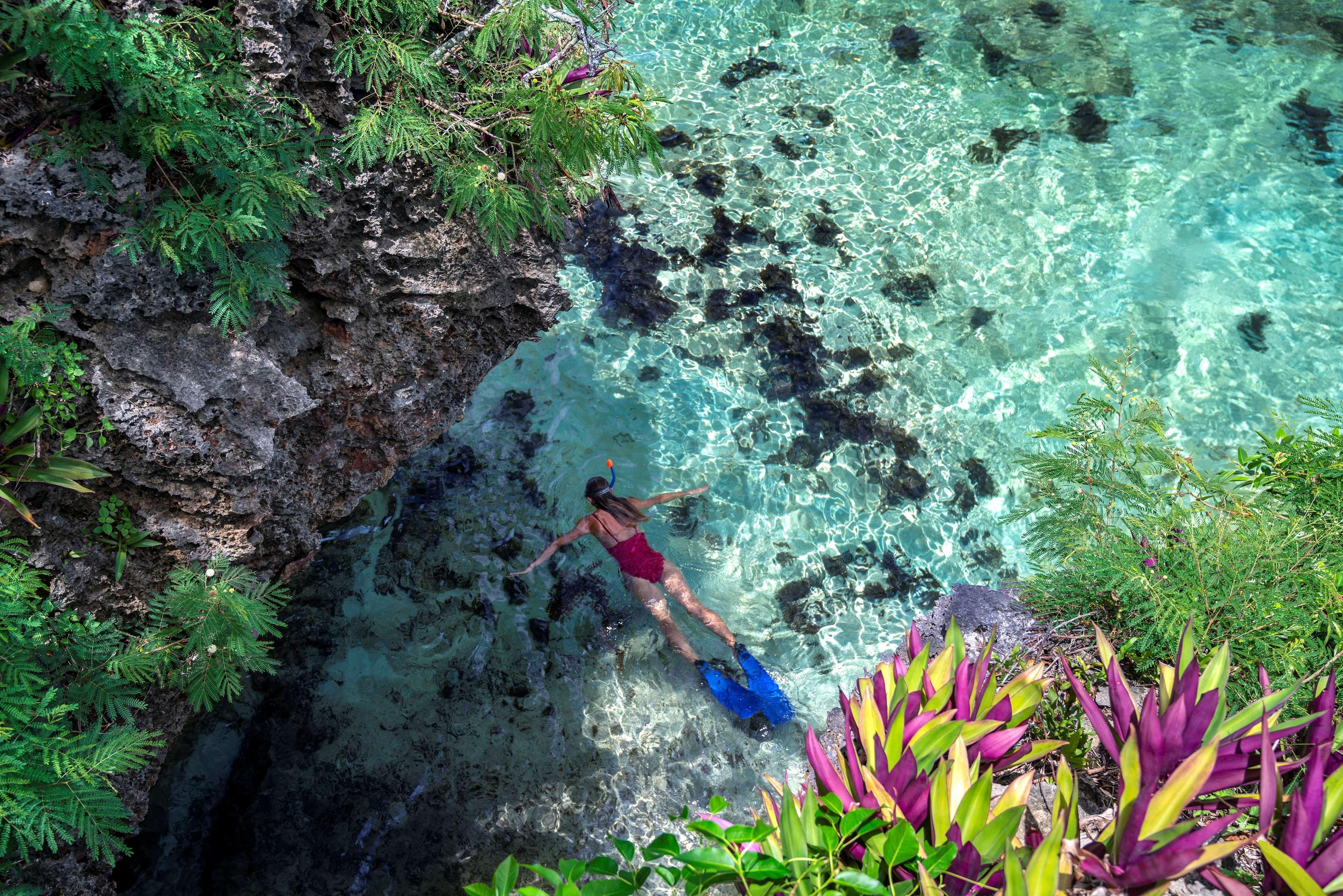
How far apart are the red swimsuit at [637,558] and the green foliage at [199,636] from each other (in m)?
3.34

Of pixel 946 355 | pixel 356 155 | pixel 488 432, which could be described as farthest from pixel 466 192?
pixel 946 355

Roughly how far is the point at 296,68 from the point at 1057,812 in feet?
16.5

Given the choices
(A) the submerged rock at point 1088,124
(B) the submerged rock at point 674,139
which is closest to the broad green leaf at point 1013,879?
(B) the submerged rock at point 674,139

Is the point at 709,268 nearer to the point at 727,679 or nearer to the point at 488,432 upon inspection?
the point at 488,432

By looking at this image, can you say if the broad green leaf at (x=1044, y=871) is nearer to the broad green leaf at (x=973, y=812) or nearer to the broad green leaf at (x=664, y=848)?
the broad green leaf at (x=973, y=812)

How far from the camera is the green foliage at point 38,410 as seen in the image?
133 inches

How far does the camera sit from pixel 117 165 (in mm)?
3518

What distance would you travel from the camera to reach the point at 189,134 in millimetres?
3527

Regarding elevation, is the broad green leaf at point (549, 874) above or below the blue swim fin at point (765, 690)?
above

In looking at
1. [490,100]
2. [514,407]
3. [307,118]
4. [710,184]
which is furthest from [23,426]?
[710,184]

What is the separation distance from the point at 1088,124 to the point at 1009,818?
1110cm

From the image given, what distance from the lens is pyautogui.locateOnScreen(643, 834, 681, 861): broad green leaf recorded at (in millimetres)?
2145

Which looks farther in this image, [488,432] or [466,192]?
[488,432]

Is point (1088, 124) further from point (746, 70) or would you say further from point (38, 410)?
point (38, 410)
